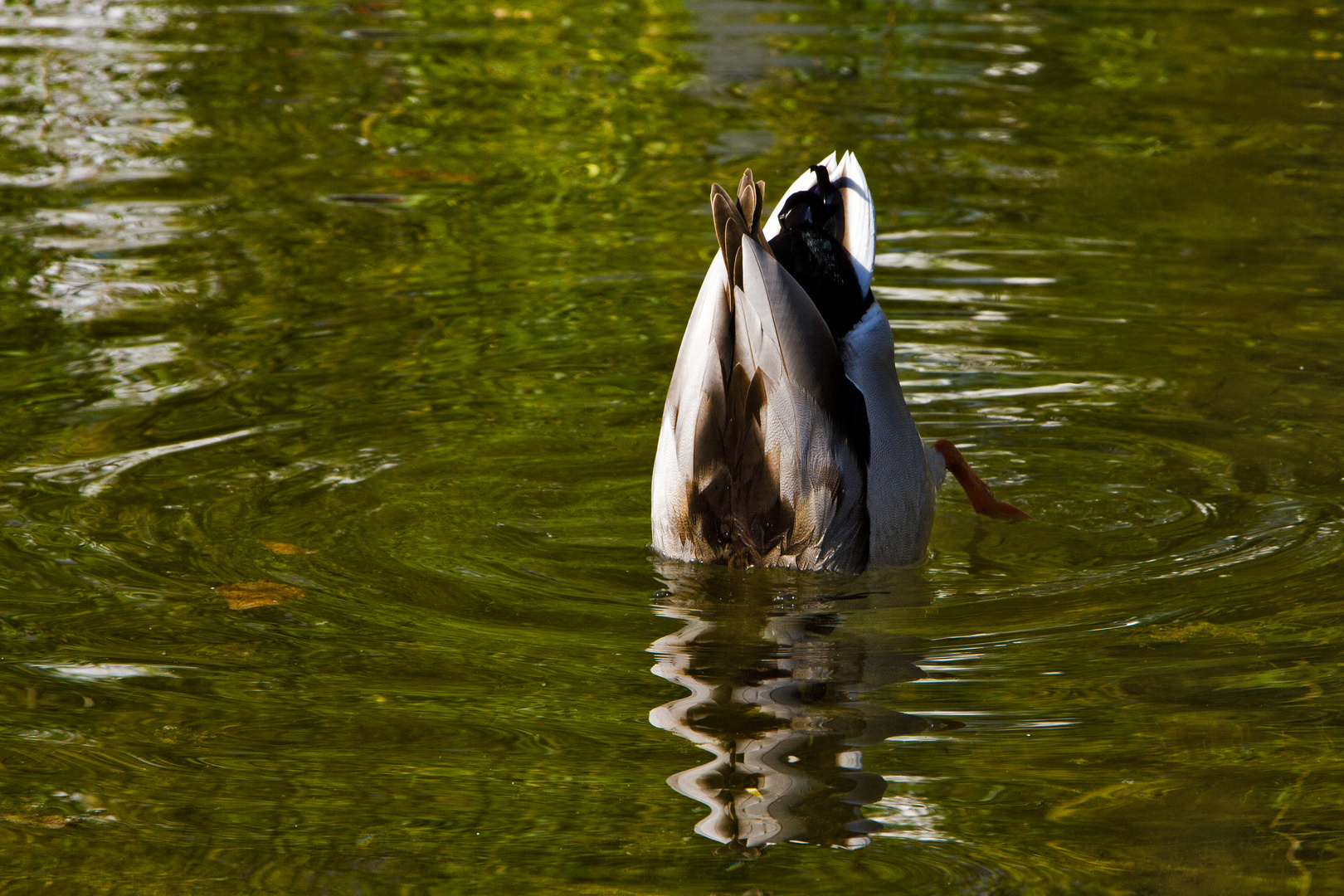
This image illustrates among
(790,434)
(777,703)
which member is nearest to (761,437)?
(790,434)

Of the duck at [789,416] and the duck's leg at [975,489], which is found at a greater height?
the duck at [789,416]

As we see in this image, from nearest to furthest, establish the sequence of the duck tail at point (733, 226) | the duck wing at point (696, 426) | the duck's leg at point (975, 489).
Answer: the duck tail at point (733, 226), the duck wing at point (696, 426), the duck's leg at point (975, 489)

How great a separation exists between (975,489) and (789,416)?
106 centimetres

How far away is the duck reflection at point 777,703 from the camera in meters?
3.54

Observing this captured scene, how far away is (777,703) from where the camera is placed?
13.4ft

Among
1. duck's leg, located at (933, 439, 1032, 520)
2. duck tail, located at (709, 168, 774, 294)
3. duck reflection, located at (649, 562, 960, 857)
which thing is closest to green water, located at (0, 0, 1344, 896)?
duck reflection, located at (649, 562, 960, 857)

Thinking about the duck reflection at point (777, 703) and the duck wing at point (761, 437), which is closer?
the duck reflection at point (777, 703)

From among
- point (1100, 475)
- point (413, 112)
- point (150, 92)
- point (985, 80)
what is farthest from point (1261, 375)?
point (150, 92)

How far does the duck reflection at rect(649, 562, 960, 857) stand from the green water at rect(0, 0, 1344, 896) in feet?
0.06

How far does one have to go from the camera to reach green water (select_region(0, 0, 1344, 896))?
3.56 m

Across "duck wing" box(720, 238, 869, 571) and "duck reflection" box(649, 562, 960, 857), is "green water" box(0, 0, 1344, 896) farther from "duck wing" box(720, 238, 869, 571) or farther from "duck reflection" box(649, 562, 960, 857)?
"duck wing" box(720, 238, 869, 571)

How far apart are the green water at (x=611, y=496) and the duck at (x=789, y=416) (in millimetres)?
164

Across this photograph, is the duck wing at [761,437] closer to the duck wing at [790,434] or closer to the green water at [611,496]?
the duck wing at [790,434]

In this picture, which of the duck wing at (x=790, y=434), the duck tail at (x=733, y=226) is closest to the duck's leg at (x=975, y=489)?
the duck wing at (x=790, y=434)
